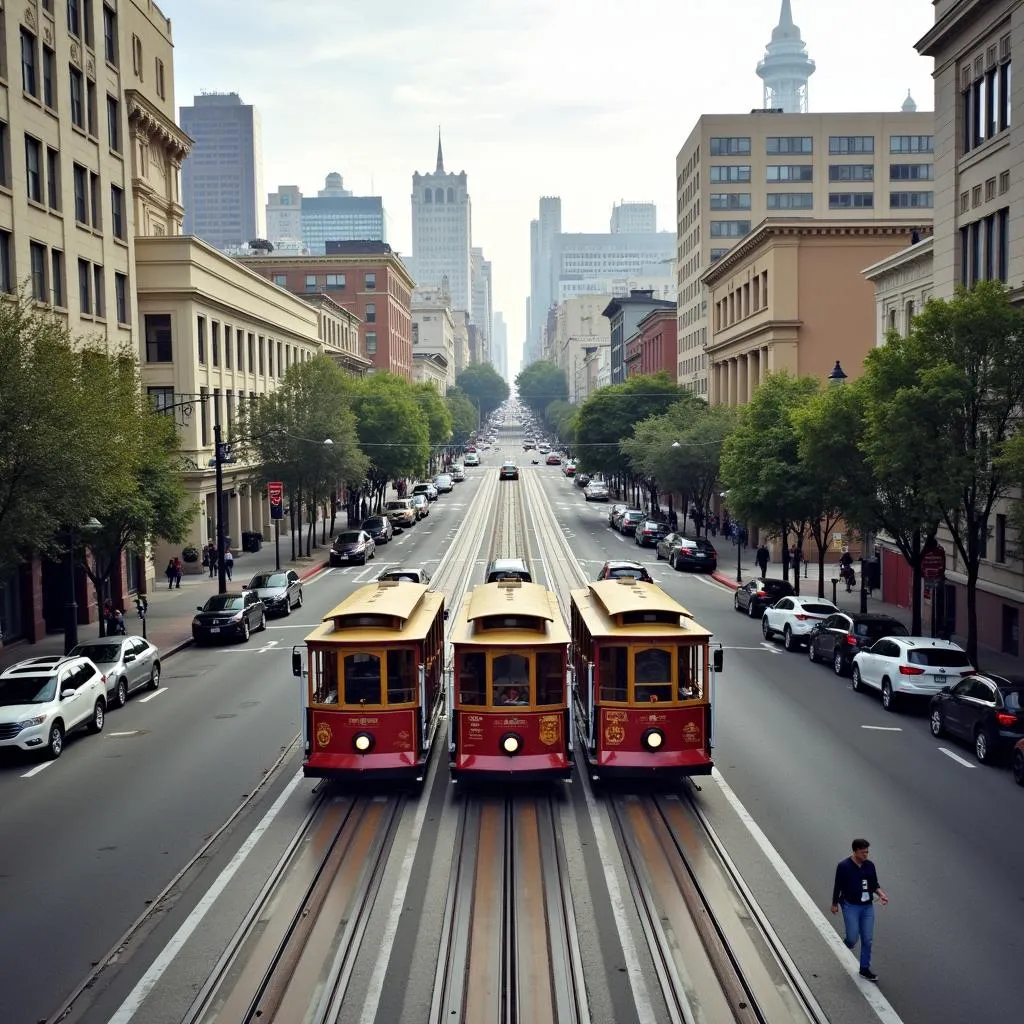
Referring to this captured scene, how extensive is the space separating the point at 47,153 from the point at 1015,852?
123ft

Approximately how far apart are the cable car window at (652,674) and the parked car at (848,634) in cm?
1261

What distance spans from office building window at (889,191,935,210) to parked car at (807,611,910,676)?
270ft

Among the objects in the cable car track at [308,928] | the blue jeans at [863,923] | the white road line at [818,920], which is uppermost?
the blue jeans at [863,923]

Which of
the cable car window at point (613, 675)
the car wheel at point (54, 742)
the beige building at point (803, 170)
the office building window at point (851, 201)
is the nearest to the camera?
the cable car window at point (613, 675)

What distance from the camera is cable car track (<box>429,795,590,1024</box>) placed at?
11.0 m

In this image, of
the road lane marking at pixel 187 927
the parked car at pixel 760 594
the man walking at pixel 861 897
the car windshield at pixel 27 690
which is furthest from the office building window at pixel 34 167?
the man walking at pixel 861 897

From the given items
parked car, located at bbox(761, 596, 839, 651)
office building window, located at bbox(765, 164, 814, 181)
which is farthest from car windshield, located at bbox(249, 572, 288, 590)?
office building window, located at bbox(765, 164, 814, 181)

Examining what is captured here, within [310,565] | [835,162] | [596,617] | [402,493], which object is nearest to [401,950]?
[596,617]

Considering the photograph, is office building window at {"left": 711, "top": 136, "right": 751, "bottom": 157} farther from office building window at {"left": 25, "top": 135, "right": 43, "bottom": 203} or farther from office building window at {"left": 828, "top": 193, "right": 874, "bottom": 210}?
office building window at {"left": 25, "top": 135, "right": 43, "bottom": 203}

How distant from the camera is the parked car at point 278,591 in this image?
40.7 metres

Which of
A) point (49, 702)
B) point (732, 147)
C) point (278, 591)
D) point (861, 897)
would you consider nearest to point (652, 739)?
point (861, 897)

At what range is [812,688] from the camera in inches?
1109

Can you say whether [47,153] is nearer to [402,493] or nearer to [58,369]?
[58,369]

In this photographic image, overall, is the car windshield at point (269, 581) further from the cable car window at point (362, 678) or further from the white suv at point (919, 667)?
the cable car window at point (362, 678)
